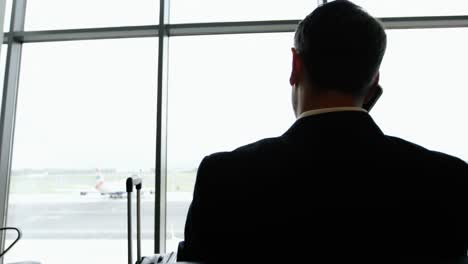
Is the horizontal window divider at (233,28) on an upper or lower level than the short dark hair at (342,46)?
upper

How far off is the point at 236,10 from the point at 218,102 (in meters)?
0.69

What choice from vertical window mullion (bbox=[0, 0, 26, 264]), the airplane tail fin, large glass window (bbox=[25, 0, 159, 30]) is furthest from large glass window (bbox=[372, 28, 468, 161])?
vertical window mullion (bbox=[0, 0, 26, 264])

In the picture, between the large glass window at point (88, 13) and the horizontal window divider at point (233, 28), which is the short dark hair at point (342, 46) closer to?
the horizontal window divider at point (233, 28)

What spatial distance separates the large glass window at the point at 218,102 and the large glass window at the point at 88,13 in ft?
1.02

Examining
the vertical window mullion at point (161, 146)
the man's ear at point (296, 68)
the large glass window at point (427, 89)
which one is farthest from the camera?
the large glass window at point (427, 89)

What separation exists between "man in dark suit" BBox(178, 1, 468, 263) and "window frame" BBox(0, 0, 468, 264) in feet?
4.67

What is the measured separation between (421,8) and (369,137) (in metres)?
2.02

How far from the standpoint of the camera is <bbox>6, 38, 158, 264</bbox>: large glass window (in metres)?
2.08

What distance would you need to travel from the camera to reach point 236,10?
86.5 inches

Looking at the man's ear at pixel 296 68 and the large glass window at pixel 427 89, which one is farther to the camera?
the large glass window at pixel 427 89

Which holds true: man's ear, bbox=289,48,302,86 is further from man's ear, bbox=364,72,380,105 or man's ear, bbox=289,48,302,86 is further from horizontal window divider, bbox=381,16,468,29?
horizontal window divider, bbox=381,16,468,29

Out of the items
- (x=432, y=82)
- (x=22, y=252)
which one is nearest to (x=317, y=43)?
(x=432, y=82)

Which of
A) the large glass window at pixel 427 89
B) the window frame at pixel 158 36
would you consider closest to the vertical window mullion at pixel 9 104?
the window frame at pixel 158 36

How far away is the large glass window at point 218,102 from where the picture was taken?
2.06m
